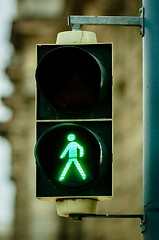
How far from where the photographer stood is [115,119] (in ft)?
67.3

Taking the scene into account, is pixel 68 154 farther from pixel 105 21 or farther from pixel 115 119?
pixel 115 119

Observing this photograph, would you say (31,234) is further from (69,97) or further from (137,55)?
(69,97)

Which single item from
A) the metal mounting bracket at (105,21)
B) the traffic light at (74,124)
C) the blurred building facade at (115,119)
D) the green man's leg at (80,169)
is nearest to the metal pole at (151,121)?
the metal mounting bracket at (105,21)

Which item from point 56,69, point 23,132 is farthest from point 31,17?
point 56,69

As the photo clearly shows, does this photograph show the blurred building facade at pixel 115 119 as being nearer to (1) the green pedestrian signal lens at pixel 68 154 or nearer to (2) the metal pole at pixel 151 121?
(2) the metal pole at pixel 151 121

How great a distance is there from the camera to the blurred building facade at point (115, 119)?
18.6 m

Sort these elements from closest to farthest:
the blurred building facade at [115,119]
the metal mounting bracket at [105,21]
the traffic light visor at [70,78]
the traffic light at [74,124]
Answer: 1. the traffic light at [74,124]
2. the traffic light visor at [70,78]
3. the metal mounting bracket at [105,21]
4. the blurred building facade at [115,119]

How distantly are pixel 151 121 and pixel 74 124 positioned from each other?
0.41 metres

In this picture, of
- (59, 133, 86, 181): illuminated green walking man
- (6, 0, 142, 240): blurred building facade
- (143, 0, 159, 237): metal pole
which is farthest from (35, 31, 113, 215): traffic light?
(6, 0, 142, 240): blurred building facade

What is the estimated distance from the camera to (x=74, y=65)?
21.5 ft

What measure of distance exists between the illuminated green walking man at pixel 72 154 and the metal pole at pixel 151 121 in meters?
0.35

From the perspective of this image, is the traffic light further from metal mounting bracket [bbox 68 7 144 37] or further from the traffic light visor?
metal mounting bracket [bbox 68 7 144 37]

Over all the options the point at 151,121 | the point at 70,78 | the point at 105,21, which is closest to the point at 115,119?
the point at 105,21

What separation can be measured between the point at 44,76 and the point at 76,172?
1.90ft
